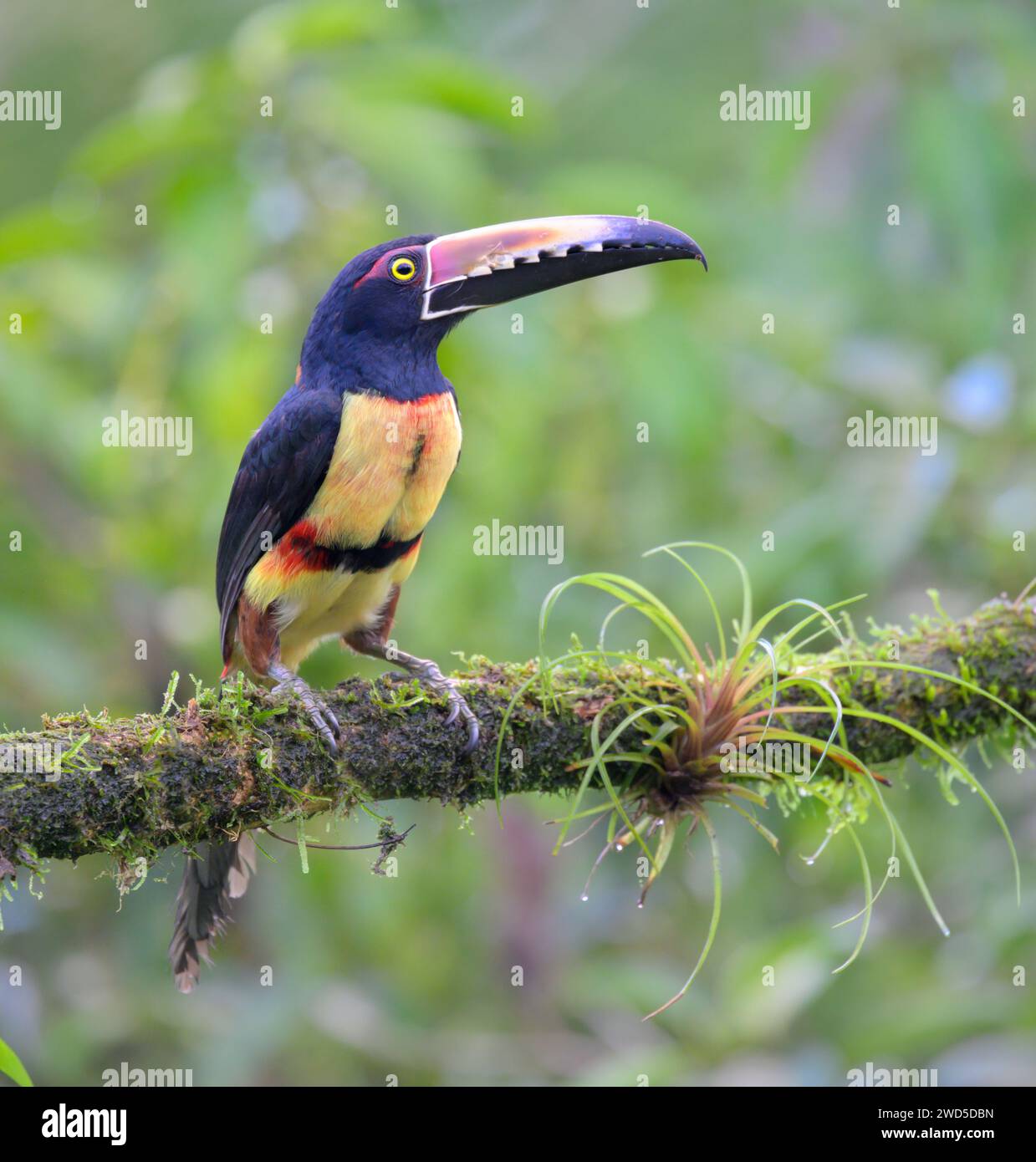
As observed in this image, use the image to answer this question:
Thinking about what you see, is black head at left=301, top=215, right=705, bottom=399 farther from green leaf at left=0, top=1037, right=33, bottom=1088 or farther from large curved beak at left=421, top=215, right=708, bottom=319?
green leaf at left=0, top=1037, right=33, bottom=1088

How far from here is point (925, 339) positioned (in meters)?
6.80

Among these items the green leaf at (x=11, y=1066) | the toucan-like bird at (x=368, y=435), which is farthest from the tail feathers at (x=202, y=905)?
the green leaf at (x=11, y=1066)

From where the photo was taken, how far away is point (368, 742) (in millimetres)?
3180

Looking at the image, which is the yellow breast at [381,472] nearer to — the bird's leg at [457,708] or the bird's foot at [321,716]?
the bird's leg at [457,708]

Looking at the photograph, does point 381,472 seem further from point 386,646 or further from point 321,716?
point 321,716

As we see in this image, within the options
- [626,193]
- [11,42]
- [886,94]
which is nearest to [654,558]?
[626,193]

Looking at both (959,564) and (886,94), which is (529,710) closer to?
(959,564)

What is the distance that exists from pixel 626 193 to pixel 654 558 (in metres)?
1.65

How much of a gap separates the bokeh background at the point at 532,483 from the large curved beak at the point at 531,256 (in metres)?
0.76

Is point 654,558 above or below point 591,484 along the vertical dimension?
below

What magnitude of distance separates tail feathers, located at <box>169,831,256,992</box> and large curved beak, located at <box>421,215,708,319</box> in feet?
5.60

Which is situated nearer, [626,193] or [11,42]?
[626,193]

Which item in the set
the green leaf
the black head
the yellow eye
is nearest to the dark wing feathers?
the black head

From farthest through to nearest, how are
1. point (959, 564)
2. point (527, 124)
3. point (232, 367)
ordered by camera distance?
point (959, 564), point (527, 124), point (232, 367)
